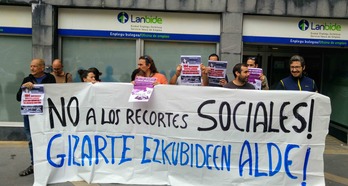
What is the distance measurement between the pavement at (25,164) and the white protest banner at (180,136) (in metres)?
0.46

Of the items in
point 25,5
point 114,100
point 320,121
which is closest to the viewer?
point 320,121

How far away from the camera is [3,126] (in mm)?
7914

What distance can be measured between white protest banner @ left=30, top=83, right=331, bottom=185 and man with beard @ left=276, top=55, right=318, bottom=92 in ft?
1.38

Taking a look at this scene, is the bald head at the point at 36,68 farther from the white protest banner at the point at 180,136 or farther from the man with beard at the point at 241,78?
the man with beard at the point at 241,78

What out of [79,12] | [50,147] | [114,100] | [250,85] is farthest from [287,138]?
[79,12]

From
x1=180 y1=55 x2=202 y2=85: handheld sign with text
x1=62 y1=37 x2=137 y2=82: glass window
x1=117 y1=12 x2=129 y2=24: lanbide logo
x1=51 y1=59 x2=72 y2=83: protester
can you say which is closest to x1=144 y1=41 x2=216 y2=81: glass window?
x1=62 y1=37 x2=137 y2=82: glass window

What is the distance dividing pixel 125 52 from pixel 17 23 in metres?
2.29

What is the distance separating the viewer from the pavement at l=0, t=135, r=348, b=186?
17.0ft

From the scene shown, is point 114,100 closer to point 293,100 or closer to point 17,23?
point 293,100

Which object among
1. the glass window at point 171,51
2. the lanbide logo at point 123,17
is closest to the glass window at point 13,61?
the lanbide logo at point 123,17

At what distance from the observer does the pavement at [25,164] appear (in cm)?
517

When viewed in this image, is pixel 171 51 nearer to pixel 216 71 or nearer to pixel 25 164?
pixel 216 71

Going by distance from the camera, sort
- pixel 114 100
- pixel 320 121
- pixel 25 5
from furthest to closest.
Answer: pixel 25 5
pixel 114 100
pixel 320 121

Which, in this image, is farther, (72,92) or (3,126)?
(3,126)
